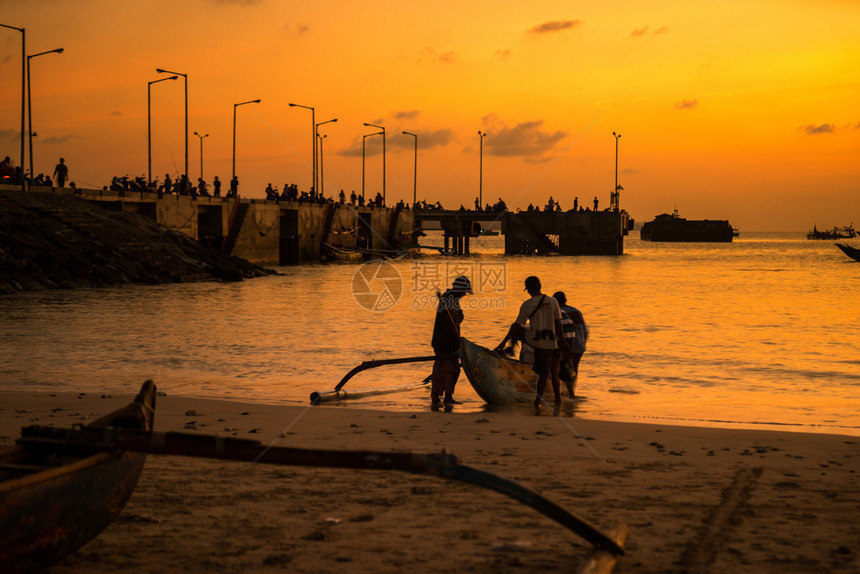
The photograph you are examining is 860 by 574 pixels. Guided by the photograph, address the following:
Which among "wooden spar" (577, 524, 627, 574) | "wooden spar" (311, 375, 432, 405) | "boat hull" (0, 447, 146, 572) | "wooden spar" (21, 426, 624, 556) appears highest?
"wooden spar" (21, 426, 624, 556)

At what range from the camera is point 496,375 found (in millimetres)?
12820

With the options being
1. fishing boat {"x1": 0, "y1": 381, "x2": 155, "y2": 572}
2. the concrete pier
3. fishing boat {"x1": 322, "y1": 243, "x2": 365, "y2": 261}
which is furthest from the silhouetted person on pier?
fishing boat {"x1": 0, "y1": 381, "x2": 155, "y2": 572}

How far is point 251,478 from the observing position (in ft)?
25.2

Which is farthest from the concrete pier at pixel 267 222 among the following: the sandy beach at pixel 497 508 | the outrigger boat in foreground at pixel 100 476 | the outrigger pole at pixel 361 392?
the outrigger boat in foreground at pixel 100 476

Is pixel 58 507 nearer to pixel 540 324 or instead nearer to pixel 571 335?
pixel 540 324

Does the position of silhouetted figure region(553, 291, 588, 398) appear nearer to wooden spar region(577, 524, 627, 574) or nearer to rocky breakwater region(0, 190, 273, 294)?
wooden spar region(577, 524, 627, 574)

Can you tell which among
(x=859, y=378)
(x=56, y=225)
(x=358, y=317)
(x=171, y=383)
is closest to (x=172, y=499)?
(x=171, y=383)

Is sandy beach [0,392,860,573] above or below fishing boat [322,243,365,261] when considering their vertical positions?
below

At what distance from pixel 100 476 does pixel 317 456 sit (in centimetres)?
141

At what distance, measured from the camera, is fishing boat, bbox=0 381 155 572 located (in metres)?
4.81

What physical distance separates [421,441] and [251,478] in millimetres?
2435

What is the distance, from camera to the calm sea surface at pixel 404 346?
14.9m

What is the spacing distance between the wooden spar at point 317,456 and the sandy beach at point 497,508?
0.50 metres

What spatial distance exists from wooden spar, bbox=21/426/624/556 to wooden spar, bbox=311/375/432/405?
25.1 ft
